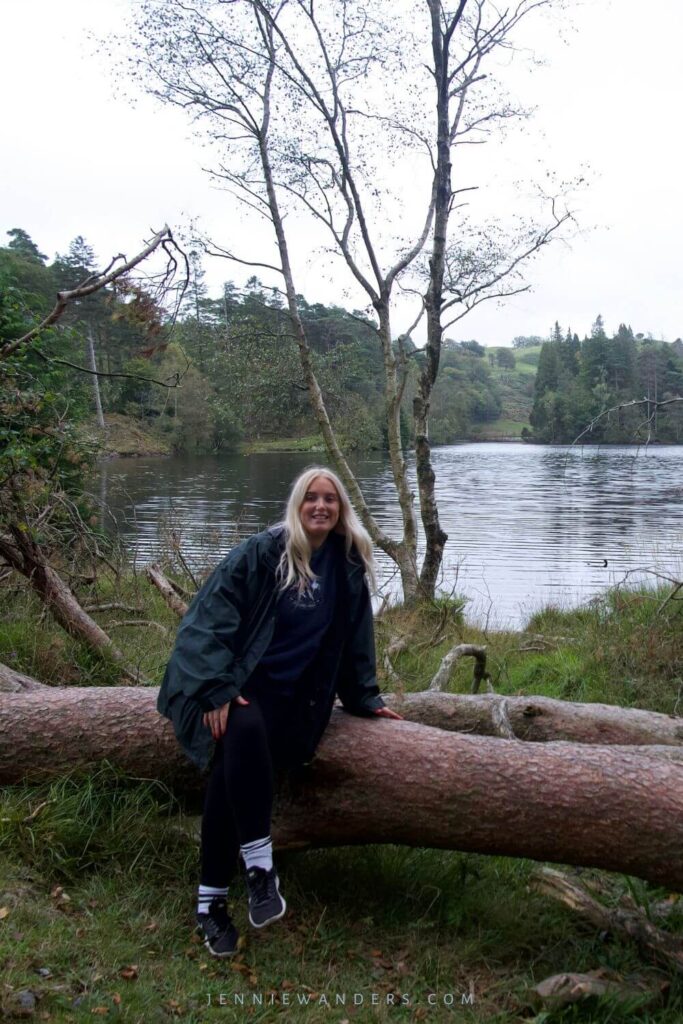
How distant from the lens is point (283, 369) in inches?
489

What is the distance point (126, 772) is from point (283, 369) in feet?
31.8

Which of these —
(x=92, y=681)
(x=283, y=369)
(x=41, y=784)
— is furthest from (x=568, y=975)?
(x=283, y=369)

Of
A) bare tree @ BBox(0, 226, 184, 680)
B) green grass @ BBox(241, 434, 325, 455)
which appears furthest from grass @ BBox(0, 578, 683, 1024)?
green grass @ BBox(241, 434, 325, 455)

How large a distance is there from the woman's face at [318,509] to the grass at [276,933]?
133 centimetres

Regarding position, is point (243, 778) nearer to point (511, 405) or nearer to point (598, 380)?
point (598, 380)

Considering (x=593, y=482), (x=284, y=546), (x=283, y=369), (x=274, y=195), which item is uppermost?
(x=274, y=195)

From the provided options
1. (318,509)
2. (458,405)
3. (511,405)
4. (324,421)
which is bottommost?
(318,509)

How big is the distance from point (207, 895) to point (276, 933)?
302mm

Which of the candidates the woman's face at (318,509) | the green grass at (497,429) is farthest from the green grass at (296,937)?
the green grass at (497,429)

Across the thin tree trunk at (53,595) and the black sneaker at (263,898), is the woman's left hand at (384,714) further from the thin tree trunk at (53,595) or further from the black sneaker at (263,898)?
the thin tree trunk at (53,595)

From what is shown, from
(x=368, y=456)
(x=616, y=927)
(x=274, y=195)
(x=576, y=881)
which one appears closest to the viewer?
(x=616, y=927)

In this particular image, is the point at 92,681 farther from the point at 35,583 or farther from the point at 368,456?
the point at 368,456

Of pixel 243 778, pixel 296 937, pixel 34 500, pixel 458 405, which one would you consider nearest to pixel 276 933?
pixel 296 937

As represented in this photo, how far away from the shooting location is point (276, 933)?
282cm
